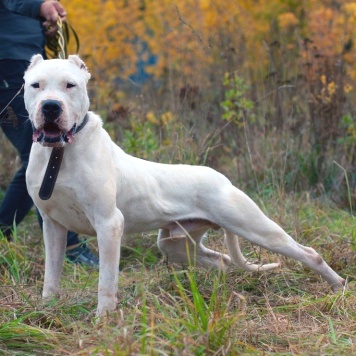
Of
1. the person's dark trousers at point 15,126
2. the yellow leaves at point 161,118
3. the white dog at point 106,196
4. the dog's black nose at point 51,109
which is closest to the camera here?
the dog's black nose at point 51,109

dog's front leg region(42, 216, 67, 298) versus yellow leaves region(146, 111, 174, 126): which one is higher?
dog's front leg region(42, 216, 67, 298)

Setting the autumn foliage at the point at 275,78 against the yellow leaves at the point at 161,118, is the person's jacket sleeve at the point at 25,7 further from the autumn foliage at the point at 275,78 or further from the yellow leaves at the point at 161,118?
the yellow leaves at the point at 161,118

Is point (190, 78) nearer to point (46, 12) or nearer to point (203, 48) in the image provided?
point (203, 48)

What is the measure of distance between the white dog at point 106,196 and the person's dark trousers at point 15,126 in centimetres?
97

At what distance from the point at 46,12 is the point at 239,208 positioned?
5.64 feet

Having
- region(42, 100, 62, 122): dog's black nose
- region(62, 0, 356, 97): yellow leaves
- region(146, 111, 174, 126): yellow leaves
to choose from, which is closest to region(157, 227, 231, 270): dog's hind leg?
region(42, 100, 62, 122): dog's black nose

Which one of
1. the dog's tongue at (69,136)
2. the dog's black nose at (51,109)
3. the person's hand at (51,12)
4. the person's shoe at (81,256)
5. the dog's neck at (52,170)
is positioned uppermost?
the person's hand at (51,12)

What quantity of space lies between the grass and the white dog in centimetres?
16

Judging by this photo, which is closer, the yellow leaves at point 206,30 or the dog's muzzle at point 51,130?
the dog's muzzle at point 51,130

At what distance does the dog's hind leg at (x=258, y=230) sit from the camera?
4.31 meters

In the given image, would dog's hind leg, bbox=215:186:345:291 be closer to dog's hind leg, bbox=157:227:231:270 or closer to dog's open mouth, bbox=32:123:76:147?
dog's hind leg, bbox=157:227:231:270

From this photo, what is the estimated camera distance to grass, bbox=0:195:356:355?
3.02 m

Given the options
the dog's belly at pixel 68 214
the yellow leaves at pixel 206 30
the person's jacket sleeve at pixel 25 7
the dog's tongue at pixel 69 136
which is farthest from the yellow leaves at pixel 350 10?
the dog's tongue at pixel 69 136

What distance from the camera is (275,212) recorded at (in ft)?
18.6
